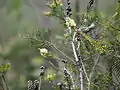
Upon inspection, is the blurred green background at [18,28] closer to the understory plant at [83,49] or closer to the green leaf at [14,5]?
Answer: the green leaf at [14,5]

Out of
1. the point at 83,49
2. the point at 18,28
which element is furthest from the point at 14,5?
the point at 83,49

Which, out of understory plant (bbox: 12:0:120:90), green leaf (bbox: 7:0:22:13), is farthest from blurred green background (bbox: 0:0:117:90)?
understory plant (bbox: 12:0:120:90)

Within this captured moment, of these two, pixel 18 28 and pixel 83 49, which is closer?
pixel 83 49

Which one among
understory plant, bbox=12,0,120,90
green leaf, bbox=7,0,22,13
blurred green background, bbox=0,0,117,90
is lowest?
understory plant, bbox=12,0,120,90

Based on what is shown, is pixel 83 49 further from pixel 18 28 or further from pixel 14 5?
pixel 14 5

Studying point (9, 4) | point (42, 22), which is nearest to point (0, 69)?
point (42, 22)

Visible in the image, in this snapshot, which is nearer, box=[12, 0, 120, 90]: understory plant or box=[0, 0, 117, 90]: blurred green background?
box=[12, 0, 120, 90]: understory plant

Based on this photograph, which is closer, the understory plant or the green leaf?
the understory plant

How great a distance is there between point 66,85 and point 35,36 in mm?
162

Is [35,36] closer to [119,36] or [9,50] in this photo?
[119,36]

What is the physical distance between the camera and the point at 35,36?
2.95 ft

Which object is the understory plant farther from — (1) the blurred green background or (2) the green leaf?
(2) the green leaf

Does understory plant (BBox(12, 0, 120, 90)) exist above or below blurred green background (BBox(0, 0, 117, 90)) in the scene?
below

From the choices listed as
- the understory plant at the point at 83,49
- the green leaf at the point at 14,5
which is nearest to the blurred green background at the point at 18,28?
the green leaf at the point at 14,5
